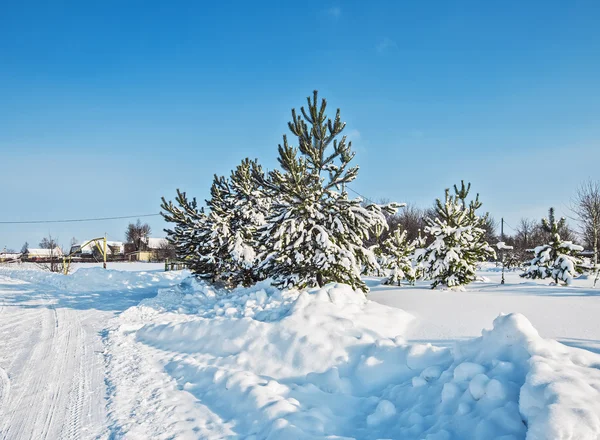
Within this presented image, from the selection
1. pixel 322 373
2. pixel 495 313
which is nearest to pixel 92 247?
pixel 322 373

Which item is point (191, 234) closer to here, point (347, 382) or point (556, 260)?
point (347, 382)

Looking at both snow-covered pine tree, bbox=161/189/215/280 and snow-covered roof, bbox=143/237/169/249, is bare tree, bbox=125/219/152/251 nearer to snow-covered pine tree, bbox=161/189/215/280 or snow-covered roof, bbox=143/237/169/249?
snow-covered roof, bbox=143/237/169/249

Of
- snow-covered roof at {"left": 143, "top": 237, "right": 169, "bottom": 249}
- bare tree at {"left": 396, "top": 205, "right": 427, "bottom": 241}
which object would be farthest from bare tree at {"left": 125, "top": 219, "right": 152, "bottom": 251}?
bare tree at {"left": 396, "top": 205, "right": 427, "bottom": 241}

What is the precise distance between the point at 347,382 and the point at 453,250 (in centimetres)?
929

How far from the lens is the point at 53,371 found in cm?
637

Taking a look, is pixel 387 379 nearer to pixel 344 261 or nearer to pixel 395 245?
pixel 344 261

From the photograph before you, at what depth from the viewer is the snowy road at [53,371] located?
4.41 metres

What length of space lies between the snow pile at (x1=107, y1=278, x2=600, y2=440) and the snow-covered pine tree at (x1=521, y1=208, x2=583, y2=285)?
36.0 feet

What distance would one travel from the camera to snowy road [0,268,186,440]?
441 centimetres

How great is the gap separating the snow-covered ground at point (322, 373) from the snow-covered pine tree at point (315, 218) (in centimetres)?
111

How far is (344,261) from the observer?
955 cm

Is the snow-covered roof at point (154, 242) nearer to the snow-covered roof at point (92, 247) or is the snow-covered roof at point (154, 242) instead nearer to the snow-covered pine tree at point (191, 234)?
the snow-covered roof at point (92, 247)

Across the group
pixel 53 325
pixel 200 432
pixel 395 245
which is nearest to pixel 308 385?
pixel 200 432

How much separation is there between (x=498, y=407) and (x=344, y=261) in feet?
20.3
